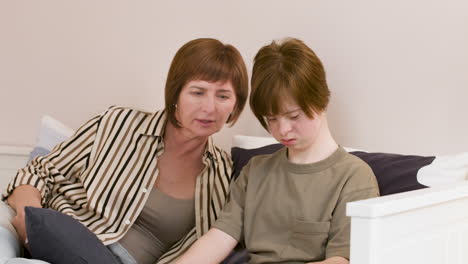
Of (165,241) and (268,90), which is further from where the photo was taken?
(165,241)

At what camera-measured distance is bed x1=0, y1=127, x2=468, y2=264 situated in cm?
117

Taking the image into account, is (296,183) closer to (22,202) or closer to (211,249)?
(211,249)

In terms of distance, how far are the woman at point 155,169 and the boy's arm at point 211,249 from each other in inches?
9.8

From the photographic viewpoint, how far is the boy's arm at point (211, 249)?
1.61 meters

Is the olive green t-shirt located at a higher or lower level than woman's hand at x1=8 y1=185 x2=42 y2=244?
higher

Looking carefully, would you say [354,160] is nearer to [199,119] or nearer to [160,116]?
[199,119]

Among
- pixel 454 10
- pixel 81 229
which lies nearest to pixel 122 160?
pixel 81 229

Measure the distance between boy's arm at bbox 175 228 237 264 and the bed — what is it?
1.20 feet

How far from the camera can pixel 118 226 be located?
75.4 inches

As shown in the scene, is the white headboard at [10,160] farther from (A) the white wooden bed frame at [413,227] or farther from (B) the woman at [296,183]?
(A) the white wooden bed frame at [413,227]

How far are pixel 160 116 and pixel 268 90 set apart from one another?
0.56 m

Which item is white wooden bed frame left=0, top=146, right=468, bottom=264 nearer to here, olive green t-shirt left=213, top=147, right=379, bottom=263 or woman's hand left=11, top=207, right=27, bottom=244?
olive green t-shirt left=213, top=147, right=379, bottom=263

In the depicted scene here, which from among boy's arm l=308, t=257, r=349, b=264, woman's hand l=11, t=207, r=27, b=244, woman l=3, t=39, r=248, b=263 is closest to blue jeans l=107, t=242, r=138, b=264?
woman l=3, t=39, r=248, b=263

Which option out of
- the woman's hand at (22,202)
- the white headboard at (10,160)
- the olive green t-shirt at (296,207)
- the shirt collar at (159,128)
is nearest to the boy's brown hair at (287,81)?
the olive green t-shirt at (296,207)
